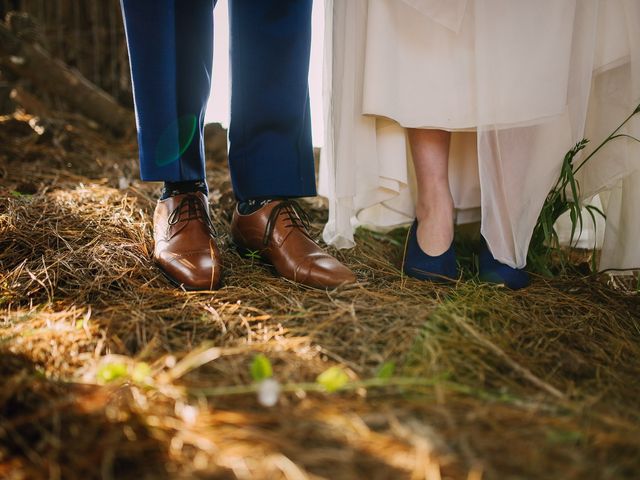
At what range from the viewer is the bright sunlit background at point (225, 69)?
170cm

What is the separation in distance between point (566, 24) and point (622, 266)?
583 mm

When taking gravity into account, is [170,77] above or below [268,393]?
above

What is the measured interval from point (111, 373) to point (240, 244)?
0.62m

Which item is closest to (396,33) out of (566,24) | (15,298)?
(566,24)

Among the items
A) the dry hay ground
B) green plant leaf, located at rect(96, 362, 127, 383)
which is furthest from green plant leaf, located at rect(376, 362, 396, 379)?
green plant leaf, located at rect(96, 362, 127, 383)

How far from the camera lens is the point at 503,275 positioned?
3.59 ft

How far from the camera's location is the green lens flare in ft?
3.43

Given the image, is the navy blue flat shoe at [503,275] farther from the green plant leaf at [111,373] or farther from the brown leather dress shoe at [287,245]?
the green plant leaf at [111,373]

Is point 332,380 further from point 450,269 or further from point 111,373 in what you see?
point 450,269

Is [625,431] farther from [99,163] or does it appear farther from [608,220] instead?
[99,163]

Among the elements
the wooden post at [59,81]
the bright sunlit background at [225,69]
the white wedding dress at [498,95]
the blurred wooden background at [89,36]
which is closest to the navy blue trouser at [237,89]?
the white wedding dress at [498,95]

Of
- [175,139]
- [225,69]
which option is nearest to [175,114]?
[175,139]

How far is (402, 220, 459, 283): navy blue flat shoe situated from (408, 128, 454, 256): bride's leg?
24 millimetres

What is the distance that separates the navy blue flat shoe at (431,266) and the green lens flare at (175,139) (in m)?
0.60
